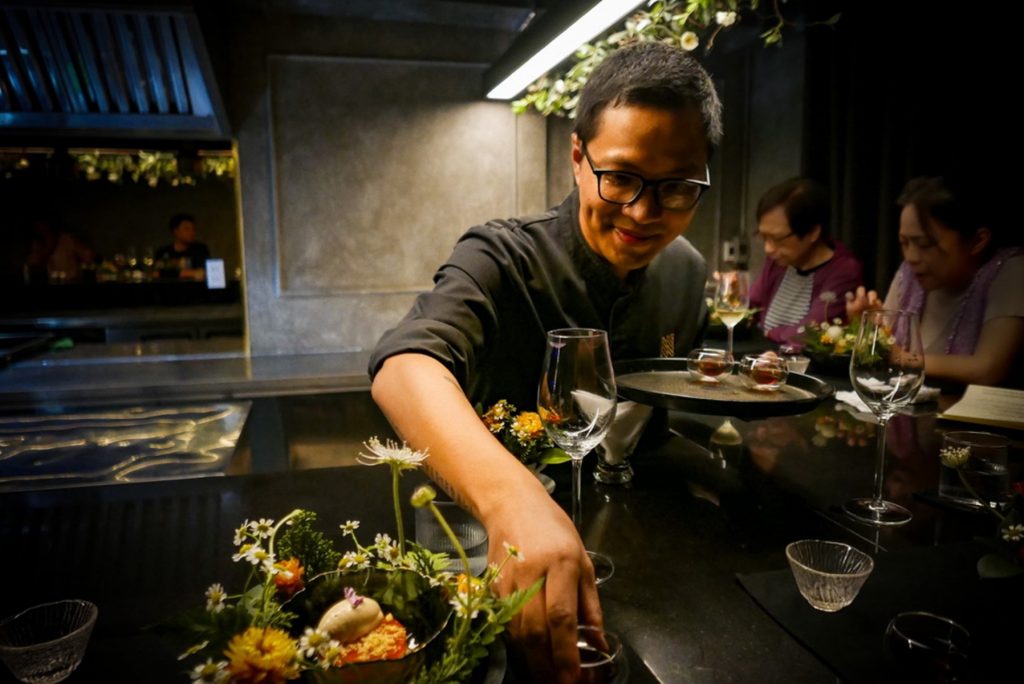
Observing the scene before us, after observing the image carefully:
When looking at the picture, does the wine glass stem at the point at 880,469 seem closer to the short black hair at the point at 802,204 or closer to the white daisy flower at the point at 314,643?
the white daisy flower at the point at 314,643

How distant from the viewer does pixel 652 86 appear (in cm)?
114

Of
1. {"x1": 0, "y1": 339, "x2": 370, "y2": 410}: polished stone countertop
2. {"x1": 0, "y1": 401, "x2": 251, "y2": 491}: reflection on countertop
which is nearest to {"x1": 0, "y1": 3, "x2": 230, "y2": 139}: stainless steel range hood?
{"x1": 0, "y1": 339, "x2": 370, "y2": 410}: polished stone countertop

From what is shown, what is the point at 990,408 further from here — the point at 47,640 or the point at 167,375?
the point at 167,375

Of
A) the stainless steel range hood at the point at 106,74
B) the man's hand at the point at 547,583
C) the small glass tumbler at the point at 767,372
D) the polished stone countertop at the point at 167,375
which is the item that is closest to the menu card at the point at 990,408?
the small glass tumbler at the point at 767,372

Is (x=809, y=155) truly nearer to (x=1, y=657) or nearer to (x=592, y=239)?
(x=592, y=239)

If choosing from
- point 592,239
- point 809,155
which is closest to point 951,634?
point 592,239

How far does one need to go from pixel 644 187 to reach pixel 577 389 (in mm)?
559

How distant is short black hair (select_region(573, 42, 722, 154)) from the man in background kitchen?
5621 mm

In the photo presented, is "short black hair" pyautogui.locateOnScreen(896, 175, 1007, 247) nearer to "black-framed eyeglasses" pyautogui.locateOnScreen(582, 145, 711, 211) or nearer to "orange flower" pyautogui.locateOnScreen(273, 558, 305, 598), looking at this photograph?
"black-framed eyeglasses" pyautogui.locateOnScreen(582, 145, 711, 211)

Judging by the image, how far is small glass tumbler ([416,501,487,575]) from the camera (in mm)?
791

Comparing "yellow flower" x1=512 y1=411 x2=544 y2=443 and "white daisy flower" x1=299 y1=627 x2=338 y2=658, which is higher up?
"yellow flower" x1=512 y1=411 x2=544 y2=443

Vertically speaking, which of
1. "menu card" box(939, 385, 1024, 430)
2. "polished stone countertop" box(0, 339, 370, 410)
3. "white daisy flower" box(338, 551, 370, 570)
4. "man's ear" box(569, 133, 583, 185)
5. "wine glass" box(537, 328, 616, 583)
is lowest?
"polished stone countertop" box(0, 339, 370, 410)

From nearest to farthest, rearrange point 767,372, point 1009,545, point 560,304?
point 1009,545 < point 767,372 < point 560,304

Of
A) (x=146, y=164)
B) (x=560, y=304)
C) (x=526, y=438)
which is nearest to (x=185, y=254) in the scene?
A: (x=146, y=164)
